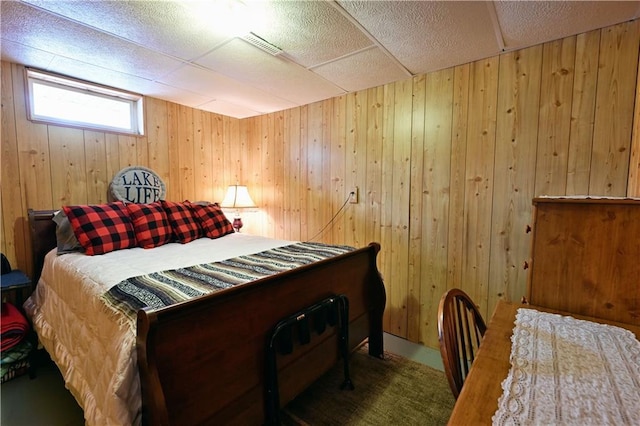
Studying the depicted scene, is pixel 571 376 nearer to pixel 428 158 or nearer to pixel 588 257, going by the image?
pixel 588 257

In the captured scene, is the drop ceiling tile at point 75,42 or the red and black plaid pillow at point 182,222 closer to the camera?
the drop ceiling tile at point 75,42

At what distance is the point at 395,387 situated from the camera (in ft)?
6.41

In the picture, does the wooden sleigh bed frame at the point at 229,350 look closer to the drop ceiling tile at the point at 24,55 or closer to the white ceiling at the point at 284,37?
the white ceiling at the point at 284,37

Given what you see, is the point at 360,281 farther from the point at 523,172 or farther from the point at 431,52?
the point at 431,52

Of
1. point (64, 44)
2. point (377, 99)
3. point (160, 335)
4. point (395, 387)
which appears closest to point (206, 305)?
point (160, 335)

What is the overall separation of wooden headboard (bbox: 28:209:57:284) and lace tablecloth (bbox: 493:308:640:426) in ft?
10.2

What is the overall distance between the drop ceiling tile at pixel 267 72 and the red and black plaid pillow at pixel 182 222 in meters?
1.28

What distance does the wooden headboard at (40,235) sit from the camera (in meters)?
2.27

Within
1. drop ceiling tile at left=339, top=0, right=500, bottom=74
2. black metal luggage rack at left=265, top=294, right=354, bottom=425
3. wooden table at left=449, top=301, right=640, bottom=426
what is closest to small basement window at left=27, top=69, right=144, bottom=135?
drop ceiling tile at left=339, top=0, right=500, bottom=74

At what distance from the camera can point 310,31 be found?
1801 mm

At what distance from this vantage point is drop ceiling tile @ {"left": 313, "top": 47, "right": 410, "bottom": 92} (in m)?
2.16

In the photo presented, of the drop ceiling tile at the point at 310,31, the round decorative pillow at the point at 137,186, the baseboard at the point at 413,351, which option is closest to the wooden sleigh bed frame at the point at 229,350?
the baseboard at the point at 413,351

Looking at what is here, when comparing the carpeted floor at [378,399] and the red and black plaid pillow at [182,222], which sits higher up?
the red and black plaid pillow at [182,222]

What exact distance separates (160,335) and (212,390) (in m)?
0.34
